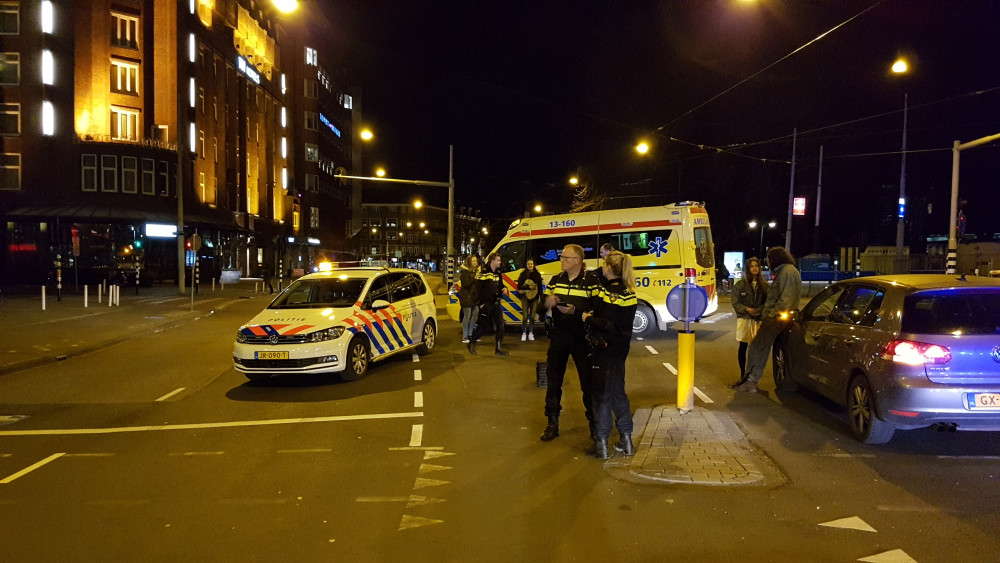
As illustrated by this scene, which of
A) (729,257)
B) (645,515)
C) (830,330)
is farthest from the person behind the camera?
(729,257)

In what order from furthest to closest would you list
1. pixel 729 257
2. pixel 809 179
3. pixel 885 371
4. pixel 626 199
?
1. pixel 809 179
2. pixel 626 199
3. pixel 729 257
4. pixel 885 371

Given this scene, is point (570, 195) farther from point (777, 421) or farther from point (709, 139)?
point (777, 421)

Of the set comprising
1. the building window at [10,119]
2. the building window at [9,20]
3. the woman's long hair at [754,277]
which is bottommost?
the woman's long hair at [754,277]

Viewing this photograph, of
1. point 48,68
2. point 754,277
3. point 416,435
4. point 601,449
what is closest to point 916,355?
point 601,449

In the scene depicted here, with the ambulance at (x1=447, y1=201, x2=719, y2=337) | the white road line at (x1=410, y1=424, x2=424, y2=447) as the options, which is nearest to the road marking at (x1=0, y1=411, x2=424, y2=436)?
the white road line at (x1=410, y1=424, x2=424, y2=447)

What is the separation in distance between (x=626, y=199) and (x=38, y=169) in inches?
1271

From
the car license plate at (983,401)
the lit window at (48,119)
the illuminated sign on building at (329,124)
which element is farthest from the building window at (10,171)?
the car license plate at (983,401)

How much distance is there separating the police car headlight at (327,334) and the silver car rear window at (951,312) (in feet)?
22.5

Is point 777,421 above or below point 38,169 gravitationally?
below

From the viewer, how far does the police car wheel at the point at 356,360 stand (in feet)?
31.0

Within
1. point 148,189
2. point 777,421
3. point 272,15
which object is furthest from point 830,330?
point 272,15

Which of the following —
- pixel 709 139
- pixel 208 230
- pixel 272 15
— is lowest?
pixel 208 230

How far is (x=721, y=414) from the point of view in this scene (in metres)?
7.24

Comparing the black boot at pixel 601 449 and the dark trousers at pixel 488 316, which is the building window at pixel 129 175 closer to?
the dark trousers at pixel 488 316
